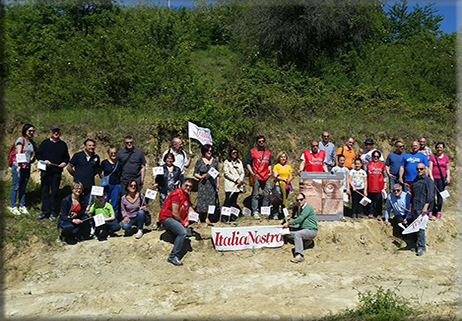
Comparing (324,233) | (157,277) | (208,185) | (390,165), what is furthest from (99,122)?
(390,165)

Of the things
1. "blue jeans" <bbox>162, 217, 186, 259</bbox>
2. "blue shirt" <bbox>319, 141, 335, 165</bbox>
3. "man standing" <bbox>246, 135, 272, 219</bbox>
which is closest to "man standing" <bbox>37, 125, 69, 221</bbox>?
"blue jeans" <bbox>162, 217, 186, 259</bbox>

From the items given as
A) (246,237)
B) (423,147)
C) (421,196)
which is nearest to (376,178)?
(421,196)

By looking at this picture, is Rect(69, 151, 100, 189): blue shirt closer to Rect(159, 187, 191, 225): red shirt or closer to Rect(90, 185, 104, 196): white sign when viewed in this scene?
Rect(90, 185, 104, 196): white sign

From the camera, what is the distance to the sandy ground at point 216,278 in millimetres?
7520

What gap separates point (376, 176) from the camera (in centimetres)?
1163

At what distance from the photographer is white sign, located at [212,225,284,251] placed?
992 cm

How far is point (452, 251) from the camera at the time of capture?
11273mm

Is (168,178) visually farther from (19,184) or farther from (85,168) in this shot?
(19,184)

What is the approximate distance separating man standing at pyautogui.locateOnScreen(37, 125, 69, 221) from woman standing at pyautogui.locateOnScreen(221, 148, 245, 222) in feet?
14.0

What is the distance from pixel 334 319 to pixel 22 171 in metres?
8.17

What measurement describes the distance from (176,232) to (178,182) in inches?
68.2

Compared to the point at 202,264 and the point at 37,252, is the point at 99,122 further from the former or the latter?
the point at 202,264

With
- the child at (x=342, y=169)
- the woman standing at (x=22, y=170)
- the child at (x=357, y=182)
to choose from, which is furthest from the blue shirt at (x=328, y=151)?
the woman standing at (x=22, y=170)

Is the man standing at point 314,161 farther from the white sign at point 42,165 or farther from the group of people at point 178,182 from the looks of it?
the white sign at point 42,165
